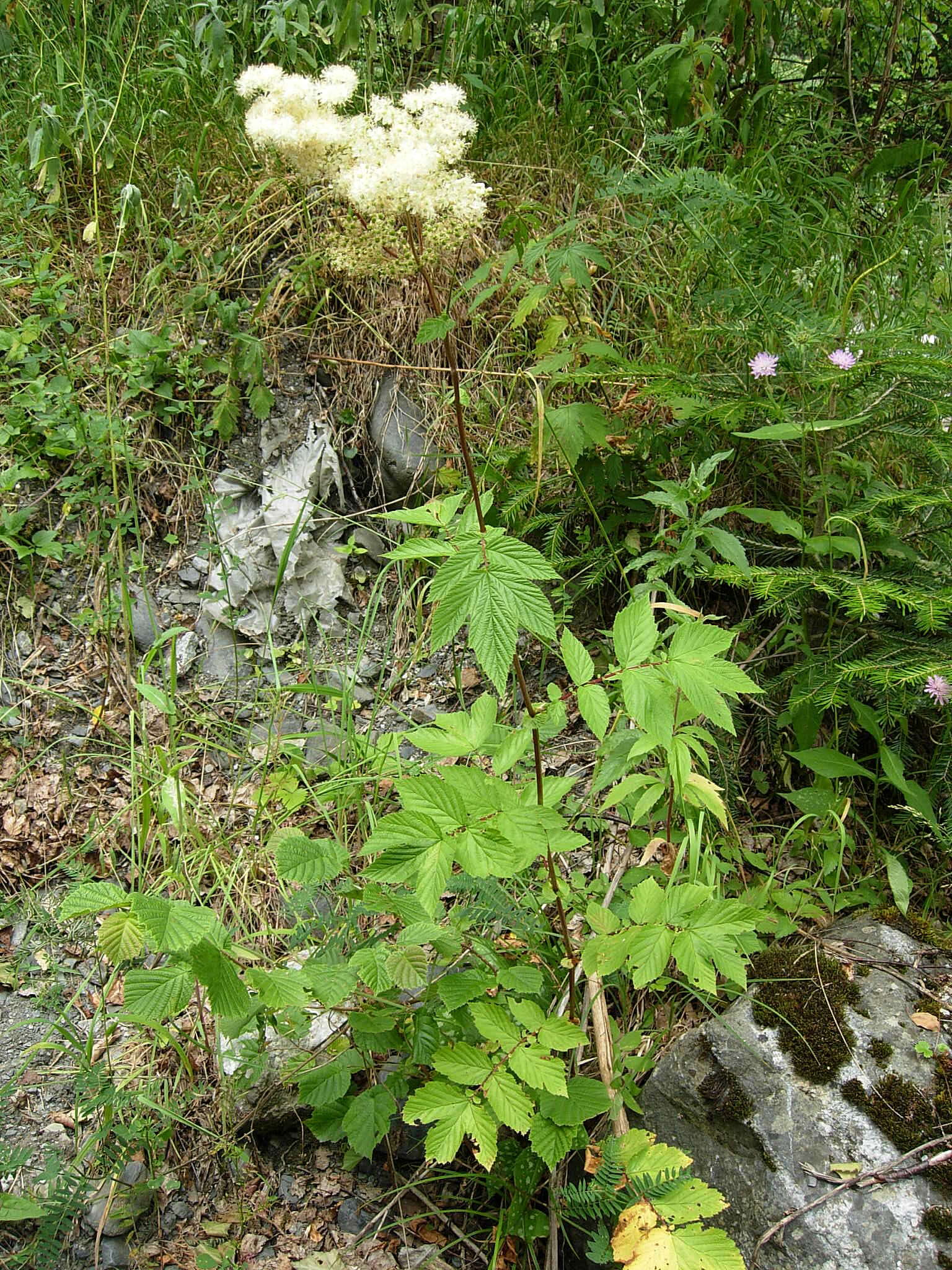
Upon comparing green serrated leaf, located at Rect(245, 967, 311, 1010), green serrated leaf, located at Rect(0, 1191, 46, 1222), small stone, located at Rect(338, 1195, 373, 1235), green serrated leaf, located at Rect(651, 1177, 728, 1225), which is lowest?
small stone, located at Rect(338, 1195, 373, 1235)

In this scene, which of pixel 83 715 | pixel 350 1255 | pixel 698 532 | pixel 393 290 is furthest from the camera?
pixel 393 290

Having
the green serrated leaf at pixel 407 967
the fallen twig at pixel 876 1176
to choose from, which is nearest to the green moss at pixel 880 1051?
the fallen twig at pixel 876 1176

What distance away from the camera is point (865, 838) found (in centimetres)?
210

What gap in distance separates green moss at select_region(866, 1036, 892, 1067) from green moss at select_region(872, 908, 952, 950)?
0.28 m

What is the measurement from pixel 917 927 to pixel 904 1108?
41cm

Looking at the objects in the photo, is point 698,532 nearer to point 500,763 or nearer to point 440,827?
point 500,763

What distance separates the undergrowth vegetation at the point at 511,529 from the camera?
1.38 meters

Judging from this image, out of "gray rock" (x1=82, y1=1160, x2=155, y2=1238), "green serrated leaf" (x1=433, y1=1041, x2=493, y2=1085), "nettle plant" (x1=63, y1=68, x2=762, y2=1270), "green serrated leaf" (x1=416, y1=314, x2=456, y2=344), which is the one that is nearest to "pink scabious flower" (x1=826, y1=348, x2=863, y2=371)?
"nettle plant" (x1=63, y1=68, x2=762, y2=1270)

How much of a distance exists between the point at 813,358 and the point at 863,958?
142cm

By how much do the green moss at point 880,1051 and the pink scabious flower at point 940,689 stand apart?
67 cm

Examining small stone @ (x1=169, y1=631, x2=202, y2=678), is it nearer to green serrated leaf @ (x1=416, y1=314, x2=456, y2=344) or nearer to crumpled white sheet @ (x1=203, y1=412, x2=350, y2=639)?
crumpled white sheet @ (x1=203, y1=412, x2=350, y2=639)

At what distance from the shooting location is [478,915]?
169 cm

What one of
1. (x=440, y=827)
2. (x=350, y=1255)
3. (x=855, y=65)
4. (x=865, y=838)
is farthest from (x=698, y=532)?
(x=855, y=65)

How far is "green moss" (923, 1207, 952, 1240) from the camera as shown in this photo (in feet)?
4.63
